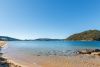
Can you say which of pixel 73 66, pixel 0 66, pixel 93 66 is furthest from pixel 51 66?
pixel 0 66

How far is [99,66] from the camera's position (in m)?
26.7

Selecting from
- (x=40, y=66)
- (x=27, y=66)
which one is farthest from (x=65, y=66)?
(x=27, y=66)

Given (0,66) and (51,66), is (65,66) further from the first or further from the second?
(0,66)

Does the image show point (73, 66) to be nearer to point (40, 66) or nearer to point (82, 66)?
point (82, 66)

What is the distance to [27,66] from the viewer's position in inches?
1030

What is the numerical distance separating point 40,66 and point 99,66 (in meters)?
7.64

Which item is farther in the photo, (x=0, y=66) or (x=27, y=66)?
(x=27, y=66)

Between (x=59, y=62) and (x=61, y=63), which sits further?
(x=59, y=62)

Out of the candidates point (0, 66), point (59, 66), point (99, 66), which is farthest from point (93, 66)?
point (0, 66)

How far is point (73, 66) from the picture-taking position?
26.3 m

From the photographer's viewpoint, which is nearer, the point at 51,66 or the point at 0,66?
the point at 0,66

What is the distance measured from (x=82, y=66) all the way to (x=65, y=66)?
2157 mm

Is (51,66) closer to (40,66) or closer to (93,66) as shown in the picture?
(40,66)

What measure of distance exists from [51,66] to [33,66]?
92.0 inches
